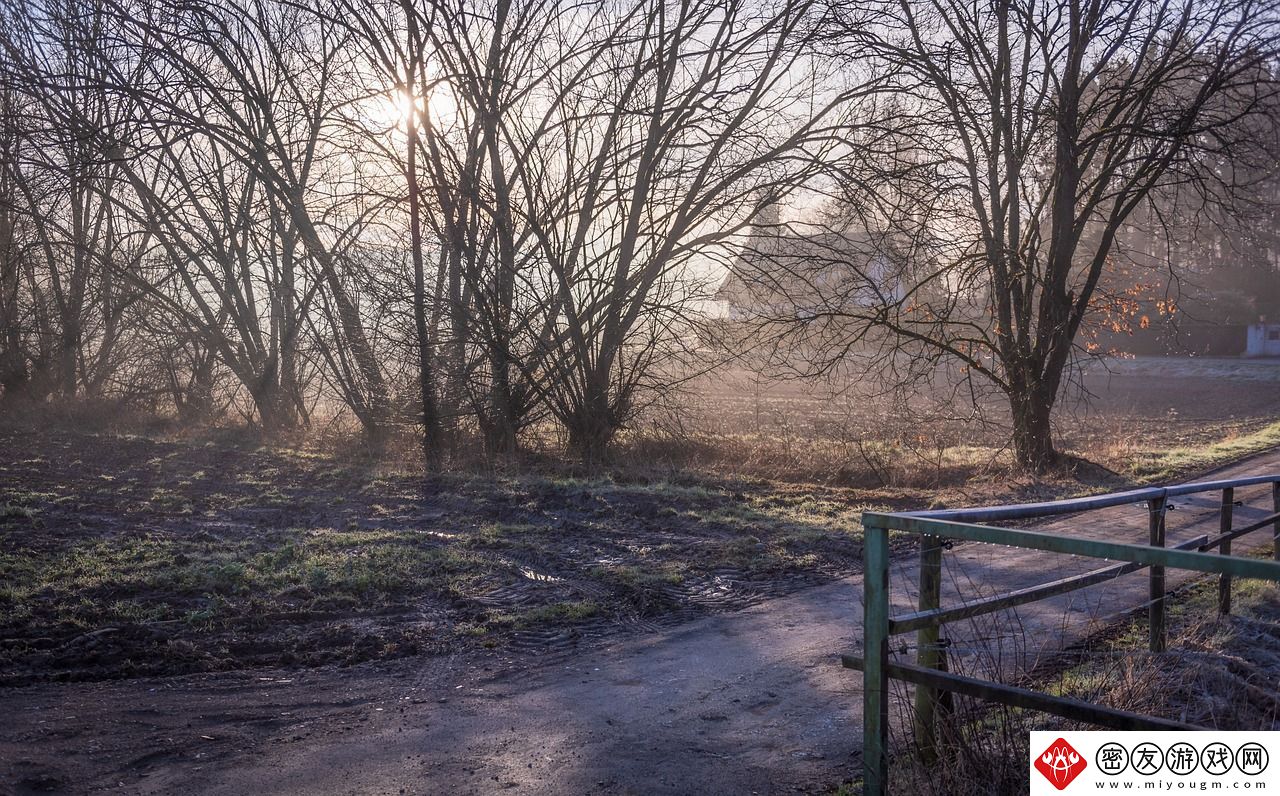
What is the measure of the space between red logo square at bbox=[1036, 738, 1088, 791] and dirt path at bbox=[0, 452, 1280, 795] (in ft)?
3.51

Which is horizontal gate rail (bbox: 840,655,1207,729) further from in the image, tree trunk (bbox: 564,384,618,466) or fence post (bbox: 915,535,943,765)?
tree trunk (bbox: 564,384,618,466)

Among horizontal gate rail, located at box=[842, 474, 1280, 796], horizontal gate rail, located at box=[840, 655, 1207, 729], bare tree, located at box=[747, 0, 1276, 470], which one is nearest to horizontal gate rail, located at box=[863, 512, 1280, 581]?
horizontal gate rail, located at box=[842, 474, 1280, 796]

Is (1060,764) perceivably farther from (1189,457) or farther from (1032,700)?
(1189,457)

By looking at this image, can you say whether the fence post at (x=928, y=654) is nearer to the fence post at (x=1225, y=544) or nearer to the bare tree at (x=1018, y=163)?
the fence post at (x=1225, y=544)

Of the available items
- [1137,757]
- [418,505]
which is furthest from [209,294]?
[1137,757]

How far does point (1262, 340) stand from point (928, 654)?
2214 inches

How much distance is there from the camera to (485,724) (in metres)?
4.97

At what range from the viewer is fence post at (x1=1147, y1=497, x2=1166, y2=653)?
17.9 ft

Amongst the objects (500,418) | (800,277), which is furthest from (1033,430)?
(500,418)

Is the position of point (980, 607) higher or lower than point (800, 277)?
lower

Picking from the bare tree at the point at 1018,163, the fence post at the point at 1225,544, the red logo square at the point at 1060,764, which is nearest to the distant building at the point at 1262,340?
the bare tree at the point at 1018,163

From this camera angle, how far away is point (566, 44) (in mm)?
16141

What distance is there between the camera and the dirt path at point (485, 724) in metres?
4.29

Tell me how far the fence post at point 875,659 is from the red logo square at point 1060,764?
557 millimetres
